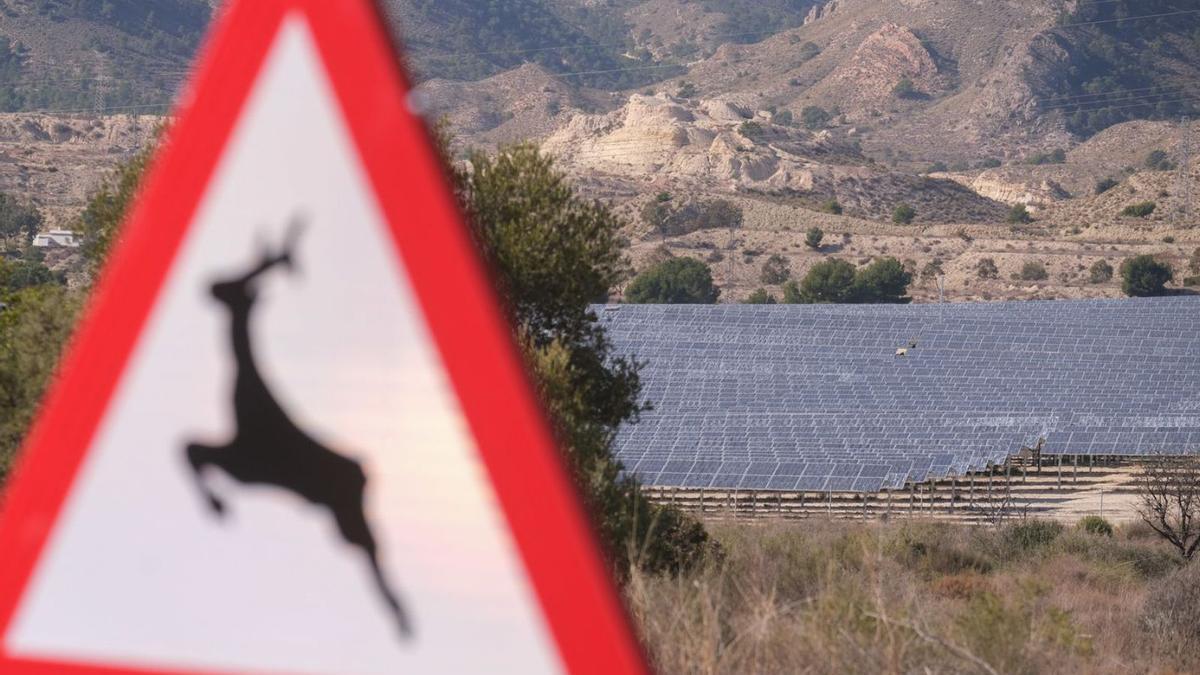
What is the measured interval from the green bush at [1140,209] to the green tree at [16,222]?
197ft

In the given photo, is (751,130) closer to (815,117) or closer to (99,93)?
(815,117)

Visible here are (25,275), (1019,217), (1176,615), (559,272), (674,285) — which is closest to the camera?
(559,272)

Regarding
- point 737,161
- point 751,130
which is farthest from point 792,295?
point 751,130

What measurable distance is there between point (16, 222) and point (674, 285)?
29130 millimetres

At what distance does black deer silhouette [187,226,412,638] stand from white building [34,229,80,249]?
59567 mm

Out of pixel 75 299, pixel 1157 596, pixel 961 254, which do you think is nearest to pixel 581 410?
pixel 75 299

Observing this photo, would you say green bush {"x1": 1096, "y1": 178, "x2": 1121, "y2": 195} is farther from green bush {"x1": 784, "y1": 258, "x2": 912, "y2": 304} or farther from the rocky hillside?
green bush {"x1": 784, "y1": 258, "x2": 912, "y2": 304}

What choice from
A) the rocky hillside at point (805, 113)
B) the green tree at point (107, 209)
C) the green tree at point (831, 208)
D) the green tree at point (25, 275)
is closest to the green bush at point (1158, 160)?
the rocky hillside at point (805, 113)

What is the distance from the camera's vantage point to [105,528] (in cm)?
176

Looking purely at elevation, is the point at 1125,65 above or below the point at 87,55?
below

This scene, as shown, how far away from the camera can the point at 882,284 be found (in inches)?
2867

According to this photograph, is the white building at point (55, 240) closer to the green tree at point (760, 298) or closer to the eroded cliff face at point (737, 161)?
the green tree at point (760, 298)

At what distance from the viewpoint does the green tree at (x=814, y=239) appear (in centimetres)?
8306

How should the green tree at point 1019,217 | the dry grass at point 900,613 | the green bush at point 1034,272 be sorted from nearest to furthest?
the dry grass at point 900,613
the green bush at point 1034,272
the green tree at point 1019,217
